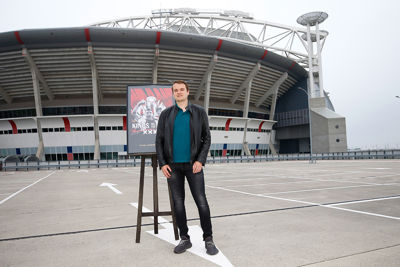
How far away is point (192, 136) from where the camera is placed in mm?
3168

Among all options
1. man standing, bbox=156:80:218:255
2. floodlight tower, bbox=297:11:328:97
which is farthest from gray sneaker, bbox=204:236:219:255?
floodlight tower, bbox=297:11:328:97

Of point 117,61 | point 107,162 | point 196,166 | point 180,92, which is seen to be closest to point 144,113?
point 180,92

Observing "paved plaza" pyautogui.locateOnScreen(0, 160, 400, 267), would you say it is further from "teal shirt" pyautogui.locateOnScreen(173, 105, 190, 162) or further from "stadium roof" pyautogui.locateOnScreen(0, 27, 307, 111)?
"stadium roof" pyautogui.locateOnScreen(0, 27, 307, 111)

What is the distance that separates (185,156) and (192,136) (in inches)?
9.3

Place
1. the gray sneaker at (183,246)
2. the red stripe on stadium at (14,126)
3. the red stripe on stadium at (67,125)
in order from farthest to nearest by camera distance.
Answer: the red stripe on stadium at (14,126) < the red stripe on stadium at (67,125) < the gray sneaker at (183,246)

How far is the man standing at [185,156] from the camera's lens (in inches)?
123

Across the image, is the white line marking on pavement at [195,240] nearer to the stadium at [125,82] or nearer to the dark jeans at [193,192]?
the dark jeans at [193,192]

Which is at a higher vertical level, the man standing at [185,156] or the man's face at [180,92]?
the man's face at [180,92]

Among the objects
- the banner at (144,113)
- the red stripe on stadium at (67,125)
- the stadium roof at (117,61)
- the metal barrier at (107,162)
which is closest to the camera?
the banner at (144,113)

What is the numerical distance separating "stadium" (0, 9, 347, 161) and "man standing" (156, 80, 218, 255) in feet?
98.3

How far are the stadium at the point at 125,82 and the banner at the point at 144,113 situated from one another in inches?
1130

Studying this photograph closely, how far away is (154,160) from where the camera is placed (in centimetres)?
413

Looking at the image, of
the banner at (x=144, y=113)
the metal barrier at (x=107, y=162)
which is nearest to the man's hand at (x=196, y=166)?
the banner at (x=144, y=113)

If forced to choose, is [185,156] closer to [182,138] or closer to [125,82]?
[182,138]
